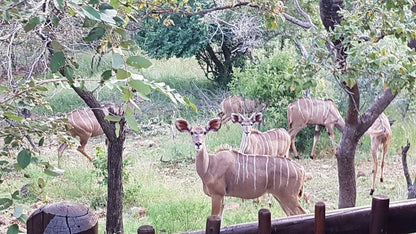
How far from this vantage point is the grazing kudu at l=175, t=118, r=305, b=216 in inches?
169

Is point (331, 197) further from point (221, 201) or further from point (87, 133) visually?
point (87, 133)

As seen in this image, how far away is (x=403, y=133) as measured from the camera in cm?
777

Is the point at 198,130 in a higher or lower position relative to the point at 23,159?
lower

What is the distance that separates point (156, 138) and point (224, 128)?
1.01 m

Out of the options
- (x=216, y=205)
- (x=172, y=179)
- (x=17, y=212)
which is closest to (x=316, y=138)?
(x=172, y=179)

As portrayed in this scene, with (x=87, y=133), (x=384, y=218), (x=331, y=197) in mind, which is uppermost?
(x=384, y=218)

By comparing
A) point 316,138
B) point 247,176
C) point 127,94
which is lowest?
point 316,138

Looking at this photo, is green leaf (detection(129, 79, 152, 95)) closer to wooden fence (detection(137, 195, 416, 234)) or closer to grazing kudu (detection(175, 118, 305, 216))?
wooden fence (detection(137, 195, 416, 234))

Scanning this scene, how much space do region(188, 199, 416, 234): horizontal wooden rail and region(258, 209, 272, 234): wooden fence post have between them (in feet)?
0.14

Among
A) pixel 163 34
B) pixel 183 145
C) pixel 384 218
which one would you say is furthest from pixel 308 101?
pixel 384 218

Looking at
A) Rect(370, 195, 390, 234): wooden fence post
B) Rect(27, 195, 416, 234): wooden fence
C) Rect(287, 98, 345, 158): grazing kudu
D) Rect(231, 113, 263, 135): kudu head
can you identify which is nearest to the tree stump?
Rect(27, 195, 416, 234): wooden fence

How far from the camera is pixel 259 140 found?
5.86 m

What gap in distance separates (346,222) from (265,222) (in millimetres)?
272

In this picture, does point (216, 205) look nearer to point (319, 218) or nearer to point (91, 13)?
point (319, 218)
